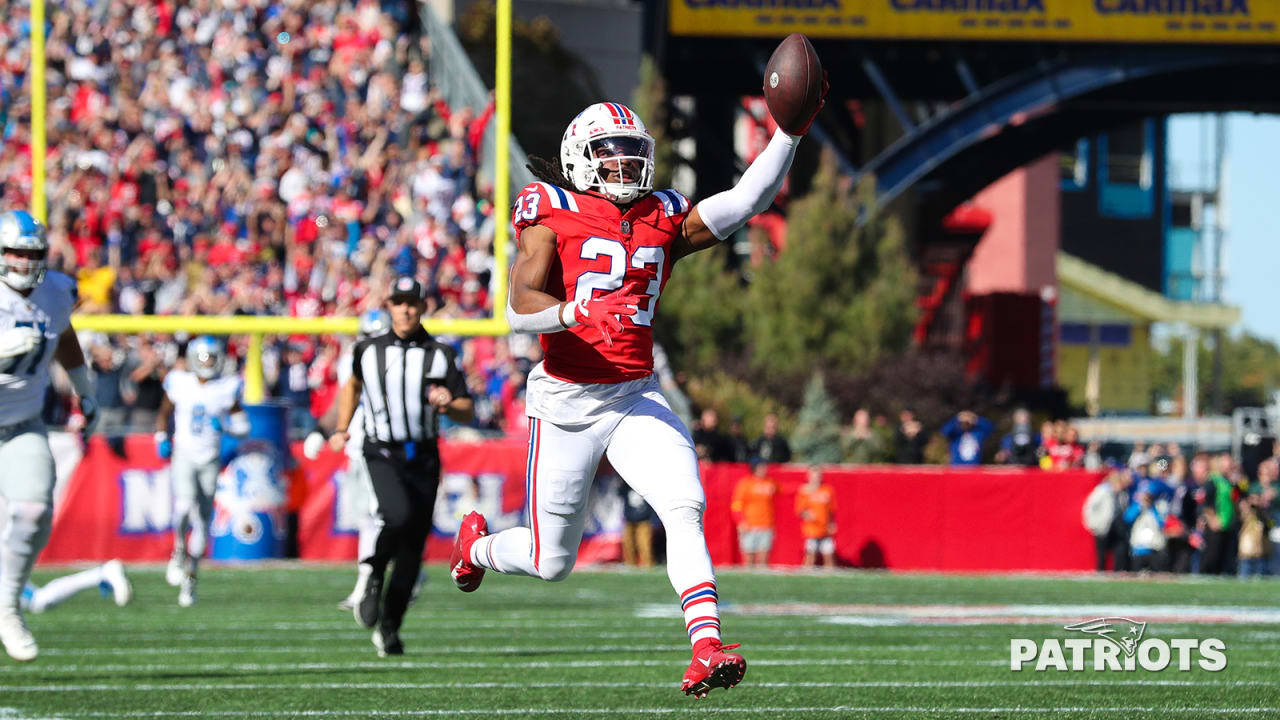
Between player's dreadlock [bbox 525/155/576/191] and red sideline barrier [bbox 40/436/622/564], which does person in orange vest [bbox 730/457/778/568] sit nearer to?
red sideline barrier [bbox 40/436/622/564]

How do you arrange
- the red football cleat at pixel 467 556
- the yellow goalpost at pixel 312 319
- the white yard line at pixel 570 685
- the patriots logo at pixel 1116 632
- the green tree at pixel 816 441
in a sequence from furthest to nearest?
the green tree at pixel 816 441, the yellow goalpost at pixel 312 319, the patriots logo at pixel 1116 632, the white yard line at pixel 570 685, the red football cleat at pixel 467 556

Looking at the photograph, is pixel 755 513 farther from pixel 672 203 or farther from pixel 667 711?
pixel 672 203

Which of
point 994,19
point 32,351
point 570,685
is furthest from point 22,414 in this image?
point 994,19

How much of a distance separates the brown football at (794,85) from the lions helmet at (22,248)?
320cm

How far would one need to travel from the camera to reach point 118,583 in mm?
8367

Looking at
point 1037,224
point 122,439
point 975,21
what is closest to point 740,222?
point 122,439

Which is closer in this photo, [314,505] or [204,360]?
[204,360]

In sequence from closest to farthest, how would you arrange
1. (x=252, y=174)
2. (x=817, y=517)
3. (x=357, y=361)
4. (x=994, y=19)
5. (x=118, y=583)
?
(x=118, y=583) < (x=357, y=361) < (x=817, y=517) < (x=252, y=174) < (x=994, y=19)

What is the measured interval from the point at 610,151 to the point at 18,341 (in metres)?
2.77

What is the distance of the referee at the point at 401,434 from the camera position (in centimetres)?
862

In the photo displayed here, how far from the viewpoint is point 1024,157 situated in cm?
3538

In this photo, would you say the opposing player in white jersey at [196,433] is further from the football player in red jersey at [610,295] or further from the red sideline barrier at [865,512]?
the football player in red jersey at [610,295]

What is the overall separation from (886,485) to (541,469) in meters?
12.4

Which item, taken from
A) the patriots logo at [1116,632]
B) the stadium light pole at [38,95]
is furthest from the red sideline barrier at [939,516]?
the patriots logo at [1116,632]
